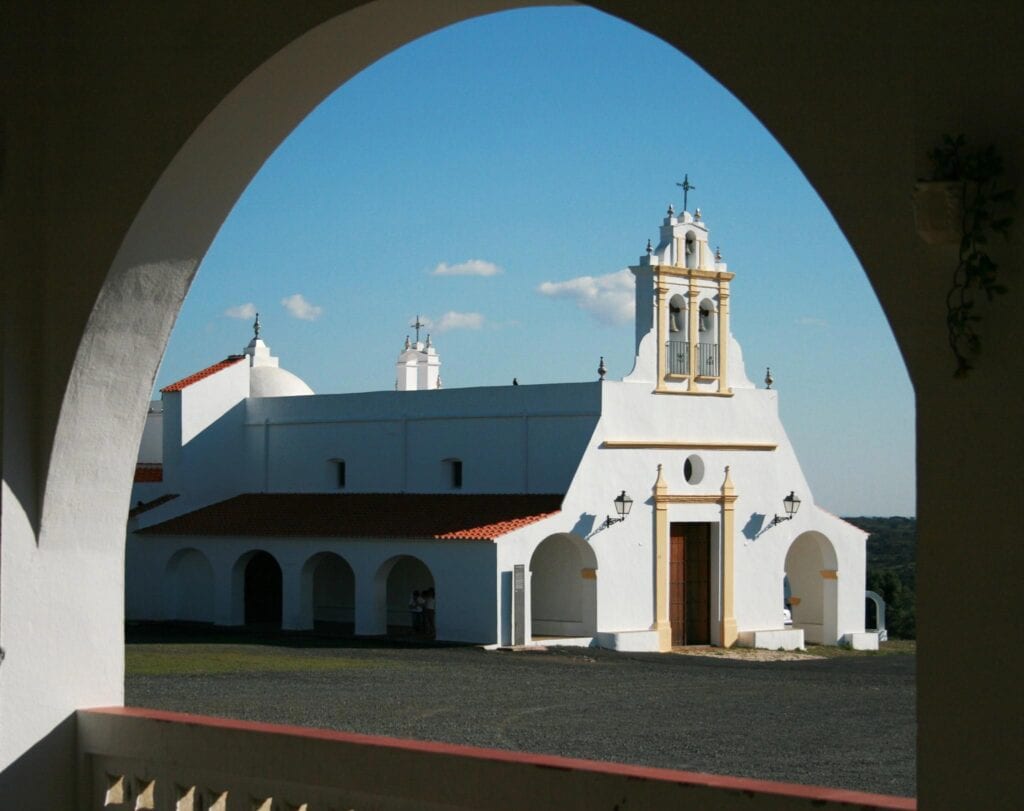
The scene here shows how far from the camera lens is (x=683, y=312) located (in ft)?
93.8

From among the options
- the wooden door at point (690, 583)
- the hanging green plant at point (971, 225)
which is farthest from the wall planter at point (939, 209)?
the wooden door at point (690, 583)

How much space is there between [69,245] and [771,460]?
2560 centimetres

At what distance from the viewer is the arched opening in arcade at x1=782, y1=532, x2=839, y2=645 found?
2952 centimetres

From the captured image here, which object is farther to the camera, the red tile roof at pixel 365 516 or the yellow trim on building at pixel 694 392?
the yellow trim on building at pixel 694 392

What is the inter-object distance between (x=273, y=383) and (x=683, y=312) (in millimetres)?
9051

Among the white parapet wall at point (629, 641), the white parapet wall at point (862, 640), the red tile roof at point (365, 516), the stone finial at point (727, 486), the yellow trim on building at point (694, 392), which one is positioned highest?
the yellow trim on building at point (694, 392)

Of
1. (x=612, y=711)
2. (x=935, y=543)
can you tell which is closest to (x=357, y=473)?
(x=612, y=711)

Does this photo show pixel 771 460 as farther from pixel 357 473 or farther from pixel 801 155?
pixel 801 155

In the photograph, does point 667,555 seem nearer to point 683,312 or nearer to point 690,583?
point 690,583

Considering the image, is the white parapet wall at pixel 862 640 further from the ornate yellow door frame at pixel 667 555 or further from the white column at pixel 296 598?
the white column at pixel 296 598

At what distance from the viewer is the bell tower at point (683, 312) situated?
27734 millimetres

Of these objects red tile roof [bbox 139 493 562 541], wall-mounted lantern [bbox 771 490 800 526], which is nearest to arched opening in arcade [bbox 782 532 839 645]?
wall-mounted lantern [bbox 771 490 800 526]

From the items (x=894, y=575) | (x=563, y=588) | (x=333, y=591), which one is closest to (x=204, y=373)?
(x=333, y=591)

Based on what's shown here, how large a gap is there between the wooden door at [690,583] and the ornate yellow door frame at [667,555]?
31 cm
